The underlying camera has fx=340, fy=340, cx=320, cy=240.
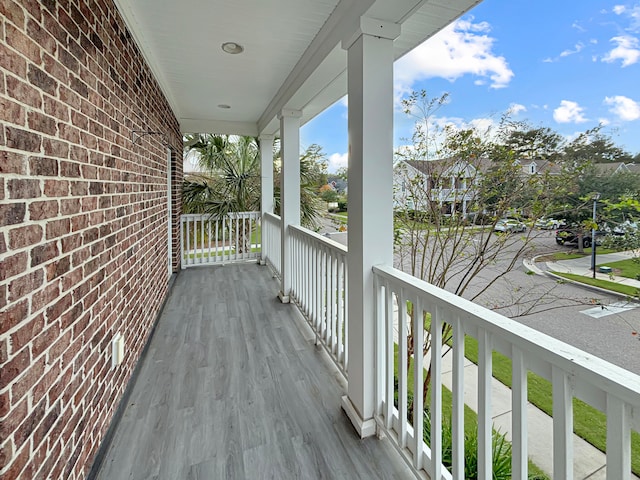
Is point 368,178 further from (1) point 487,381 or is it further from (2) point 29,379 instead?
(2) point 29,379

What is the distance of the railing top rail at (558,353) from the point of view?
756 millimetres

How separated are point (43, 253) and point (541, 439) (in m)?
2.08

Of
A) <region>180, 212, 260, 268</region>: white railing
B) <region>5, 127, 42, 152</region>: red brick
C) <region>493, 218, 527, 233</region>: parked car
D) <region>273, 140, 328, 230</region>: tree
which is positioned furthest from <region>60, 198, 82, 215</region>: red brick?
<region>180, 212, 260, 268</region>: white railing

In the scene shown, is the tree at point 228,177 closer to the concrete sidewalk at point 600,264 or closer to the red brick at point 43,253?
the red brick at point 43,253

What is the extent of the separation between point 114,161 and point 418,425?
2229 millimetres

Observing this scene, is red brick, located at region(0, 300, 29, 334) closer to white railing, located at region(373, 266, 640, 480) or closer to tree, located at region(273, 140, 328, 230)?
white railing, located at region(373, 266, 640, 480)

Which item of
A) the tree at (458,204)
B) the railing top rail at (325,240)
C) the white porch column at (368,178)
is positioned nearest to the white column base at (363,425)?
the white porch column at (368,178)

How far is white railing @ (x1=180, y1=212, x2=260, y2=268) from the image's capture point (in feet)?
19.6

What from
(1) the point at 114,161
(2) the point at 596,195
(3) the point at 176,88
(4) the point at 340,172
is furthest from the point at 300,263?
(2) the point at 596,195

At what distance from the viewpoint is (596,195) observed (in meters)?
1.01

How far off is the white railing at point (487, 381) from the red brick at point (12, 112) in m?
1.56

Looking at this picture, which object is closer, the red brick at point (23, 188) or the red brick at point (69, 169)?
the red brick at point (23, 188)

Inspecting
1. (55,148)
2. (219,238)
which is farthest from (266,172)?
(55,148)

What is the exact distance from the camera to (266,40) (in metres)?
2.65
